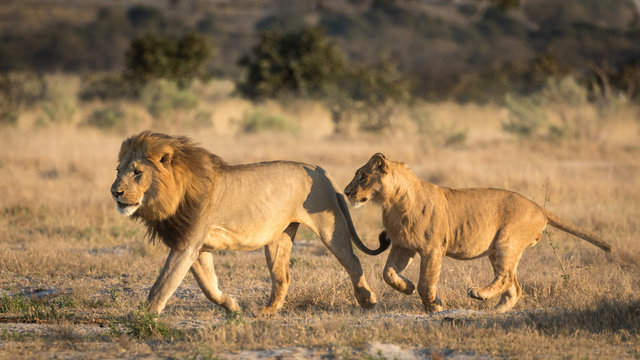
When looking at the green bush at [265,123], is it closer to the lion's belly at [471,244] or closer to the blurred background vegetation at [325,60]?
the blurred background vegetation at [325,60]

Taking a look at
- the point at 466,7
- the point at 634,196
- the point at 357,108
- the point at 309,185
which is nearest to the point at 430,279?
the point at 309,185

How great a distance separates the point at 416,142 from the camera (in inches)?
753

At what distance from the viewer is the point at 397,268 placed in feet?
21.4

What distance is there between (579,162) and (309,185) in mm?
11945

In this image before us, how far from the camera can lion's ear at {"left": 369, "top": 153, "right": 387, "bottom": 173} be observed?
631 cm

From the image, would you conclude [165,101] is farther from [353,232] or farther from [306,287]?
[353,232]

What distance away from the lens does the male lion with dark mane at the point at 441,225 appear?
6371 mm

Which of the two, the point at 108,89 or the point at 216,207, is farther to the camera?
the point at 108,89

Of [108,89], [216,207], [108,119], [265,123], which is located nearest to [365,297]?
[216,207]

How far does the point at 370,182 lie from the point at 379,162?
17 centimetres

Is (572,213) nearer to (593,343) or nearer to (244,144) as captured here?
(593,343)

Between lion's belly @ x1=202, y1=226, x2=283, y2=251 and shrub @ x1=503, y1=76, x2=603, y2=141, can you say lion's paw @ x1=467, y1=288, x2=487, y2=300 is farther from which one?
shrub @ x1=503, y1=76, x2=603, y2=141

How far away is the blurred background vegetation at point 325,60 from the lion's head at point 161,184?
1382cm

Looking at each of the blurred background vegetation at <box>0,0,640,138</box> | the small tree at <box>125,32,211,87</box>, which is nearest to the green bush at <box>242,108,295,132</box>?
the blurred background vegetation at <box>0,0,640,138</box>
